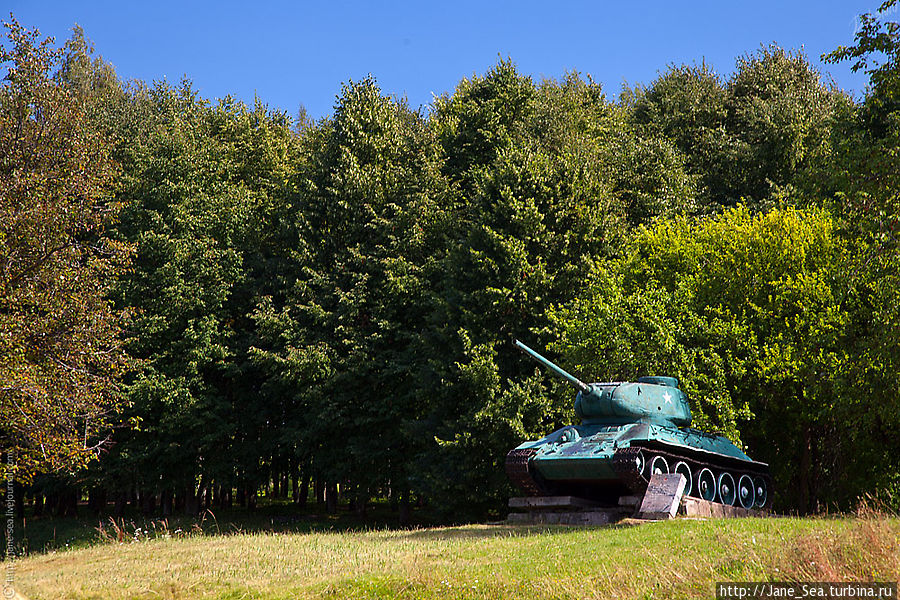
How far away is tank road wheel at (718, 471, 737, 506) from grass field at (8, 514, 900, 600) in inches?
177

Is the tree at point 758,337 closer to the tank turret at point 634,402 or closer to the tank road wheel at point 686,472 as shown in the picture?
the tank turret at point 634,402

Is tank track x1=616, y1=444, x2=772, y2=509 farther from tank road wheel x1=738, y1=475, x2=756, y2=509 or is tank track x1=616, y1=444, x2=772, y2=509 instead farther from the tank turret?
the tank turret

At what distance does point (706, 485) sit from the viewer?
1927 centimetres

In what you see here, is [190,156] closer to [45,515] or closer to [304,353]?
[304,353]

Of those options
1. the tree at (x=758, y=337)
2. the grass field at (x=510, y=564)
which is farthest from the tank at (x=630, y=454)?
the tree at (x=758, y=337)

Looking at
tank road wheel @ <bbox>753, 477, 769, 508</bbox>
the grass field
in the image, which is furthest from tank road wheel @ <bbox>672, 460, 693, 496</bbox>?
the grass field

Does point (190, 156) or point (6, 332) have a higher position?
point (190, 156)

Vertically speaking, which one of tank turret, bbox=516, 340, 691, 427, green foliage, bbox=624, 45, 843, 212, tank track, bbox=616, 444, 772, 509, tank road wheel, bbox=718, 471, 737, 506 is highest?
green foliage, bbox=624, 45, 843, 212

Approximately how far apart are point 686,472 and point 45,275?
15.1 m

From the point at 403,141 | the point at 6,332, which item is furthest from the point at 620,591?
the point at 403,141

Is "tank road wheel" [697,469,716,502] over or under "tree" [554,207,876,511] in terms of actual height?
under

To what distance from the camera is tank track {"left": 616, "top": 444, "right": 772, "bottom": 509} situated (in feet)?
58.9

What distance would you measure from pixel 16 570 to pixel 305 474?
52.0 ft

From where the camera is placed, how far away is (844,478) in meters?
26.8
